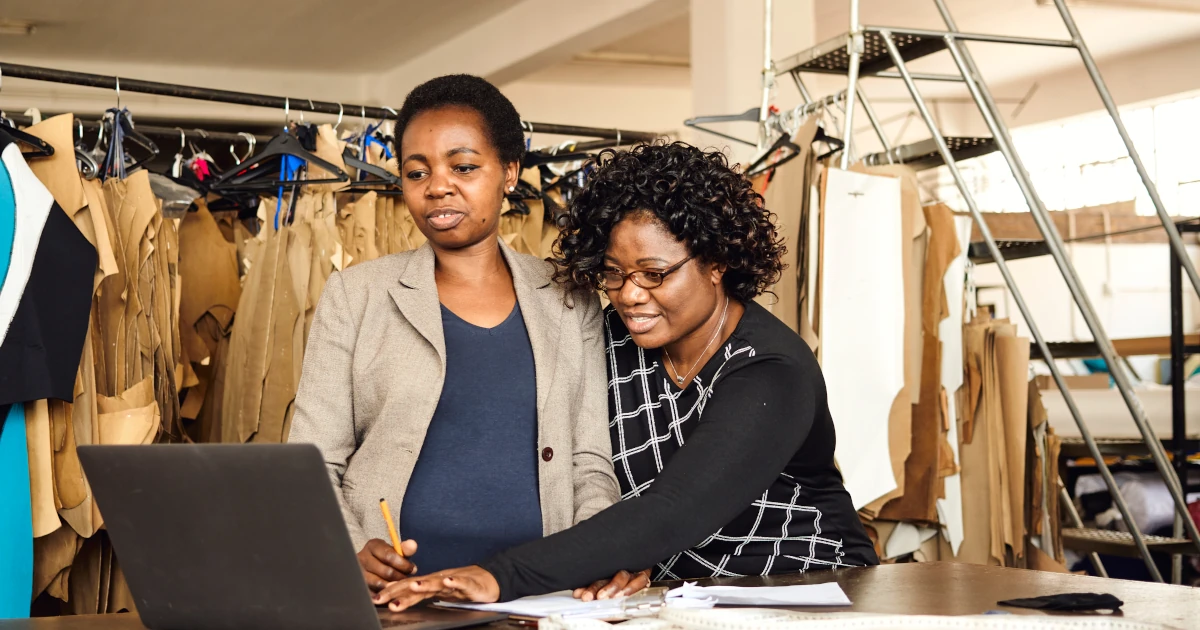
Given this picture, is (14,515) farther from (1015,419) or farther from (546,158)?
(1015,419)

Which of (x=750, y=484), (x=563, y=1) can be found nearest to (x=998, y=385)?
(x=750, y=484)

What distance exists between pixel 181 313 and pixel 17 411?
41.5 inches

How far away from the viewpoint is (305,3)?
254 inches

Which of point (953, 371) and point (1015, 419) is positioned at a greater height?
point (953, 371)

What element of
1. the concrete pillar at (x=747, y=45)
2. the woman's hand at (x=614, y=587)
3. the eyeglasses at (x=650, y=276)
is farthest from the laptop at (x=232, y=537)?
the concrete pillar at (x=747, y=45)

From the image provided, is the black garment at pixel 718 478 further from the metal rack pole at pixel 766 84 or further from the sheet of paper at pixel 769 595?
the metal rack pole at pixel 766 84

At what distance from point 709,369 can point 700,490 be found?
32 centimetres

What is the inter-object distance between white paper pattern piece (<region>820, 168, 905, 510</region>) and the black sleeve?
1219 millimetres

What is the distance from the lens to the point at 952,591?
1.52 metres

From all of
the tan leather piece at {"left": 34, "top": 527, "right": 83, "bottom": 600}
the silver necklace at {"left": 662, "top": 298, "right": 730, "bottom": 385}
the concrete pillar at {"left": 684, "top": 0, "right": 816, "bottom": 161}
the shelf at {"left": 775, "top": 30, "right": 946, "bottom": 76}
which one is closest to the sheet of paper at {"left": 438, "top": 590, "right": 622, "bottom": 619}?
the silver necklace at {"left": 662, "top": 298, "right": 730, "bottom": 385}

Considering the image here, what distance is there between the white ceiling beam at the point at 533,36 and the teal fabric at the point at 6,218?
3.60 metres

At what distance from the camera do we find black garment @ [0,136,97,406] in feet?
7.81

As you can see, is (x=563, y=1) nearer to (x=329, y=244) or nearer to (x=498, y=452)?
(x=329, y=244)

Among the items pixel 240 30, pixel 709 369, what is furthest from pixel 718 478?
pixel 240 30
